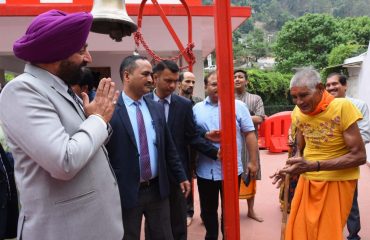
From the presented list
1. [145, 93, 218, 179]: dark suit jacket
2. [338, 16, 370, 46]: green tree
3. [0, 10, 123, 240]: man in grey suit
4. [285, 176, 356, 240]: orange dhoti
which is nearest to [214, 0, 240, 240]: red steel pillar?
[0, 10, 123, 240]: man in grey suit

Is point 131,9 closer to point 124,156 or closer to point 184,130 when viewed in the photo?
point 184,130

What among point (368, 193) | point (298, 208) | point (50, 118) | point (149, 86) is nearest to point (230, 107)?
point (50, 118)

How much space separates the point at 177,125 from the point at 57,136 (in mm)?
1809

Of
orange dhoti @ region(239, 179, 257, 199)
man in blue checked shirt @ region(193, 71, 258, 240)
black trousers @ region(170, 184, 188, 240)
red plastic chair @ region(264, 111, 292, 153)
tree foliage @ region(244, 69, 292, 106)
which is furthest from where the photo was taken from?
tree foliage @ region(244, 69, 292, 106)

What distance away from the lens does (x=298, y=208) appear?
2781 millimetres

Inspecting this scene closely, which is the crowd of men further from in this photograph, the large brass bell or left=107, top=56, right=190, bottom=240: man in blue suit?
the large brass bell

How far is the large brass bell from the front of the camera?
2.38m

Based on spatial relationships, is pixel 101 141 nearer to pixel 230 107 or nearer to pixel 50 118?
pixel 50 118

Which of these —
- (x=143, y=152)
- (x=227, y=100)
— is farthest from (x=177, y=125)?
(x=227, y=100)

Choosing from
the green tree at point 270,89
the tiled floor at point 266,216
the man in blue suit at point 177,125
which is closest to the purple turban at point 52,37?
the man in blue suit at point 177,125

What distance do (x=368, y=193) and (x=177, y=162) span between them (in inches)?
161

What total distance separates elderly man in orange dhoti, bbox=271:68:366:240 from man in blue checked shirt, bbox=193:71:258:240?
0.80m

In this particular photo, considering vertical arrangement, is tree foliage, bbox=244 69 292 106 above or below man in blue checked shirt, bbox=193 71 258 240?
above

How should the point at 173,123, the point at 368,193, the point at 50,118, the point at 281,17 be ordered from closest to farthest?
the point at 50,118
the point at 173,123
the point at 368,193
the point at 281,17
